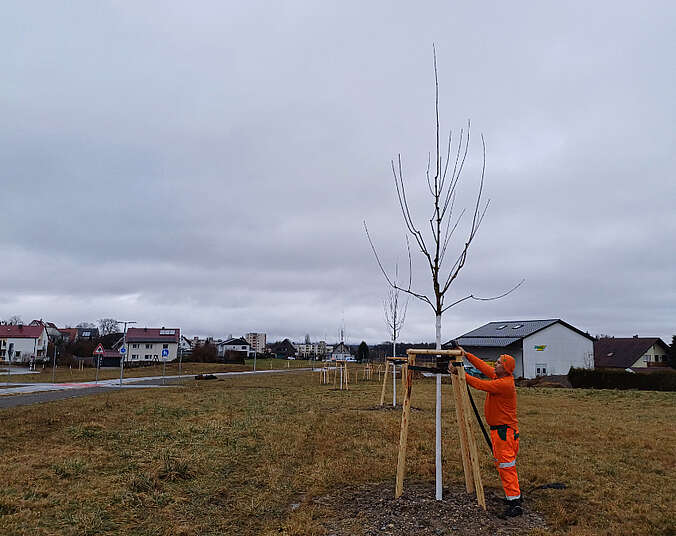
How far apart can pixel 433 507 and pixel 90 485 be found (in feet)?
15.3

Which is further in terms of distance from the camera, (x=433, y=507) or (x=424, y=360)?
(x=424, y=360)

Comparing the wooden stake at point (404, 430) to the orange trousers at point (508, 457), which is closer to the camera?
the orange trousers at point (508, 457)

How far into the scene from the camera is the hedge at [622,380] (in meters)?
28.9

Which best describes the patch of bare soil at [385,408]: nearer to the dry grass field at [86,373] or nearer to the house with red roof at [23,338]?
the dry grass field at [86,373]

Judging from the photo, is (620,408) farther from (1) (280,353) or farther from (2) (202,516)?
(1) (280,353)

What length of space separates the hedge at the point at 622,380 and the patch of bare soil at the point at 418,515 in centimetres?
2804

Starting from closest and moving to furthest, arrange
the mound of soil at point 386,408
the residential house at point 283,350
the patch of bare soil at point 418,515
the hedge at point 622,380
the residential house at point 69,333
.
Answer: the patch of bare soil at point 418,515, the mound of soil at point 386,408, the hedge at point 622,380, the residential house at point 69,333, the residential house at point 283,350

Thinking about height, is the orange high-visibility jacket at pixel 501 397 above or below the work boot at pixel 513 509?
above

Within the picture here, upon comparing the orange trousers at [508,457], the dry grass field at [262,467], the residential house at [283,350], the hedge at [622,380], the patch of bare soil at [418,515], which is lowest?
the residential house at [283,350]

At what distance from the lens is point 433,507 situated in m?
5.88

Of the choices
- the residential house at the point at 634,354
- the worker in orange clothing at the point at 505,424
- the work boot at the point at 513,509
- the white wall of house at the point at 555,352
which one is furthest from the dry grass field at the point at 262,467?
the residential house at the point at 634,354

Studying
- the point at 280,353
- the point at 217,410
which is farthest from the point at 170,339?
the point at 217,410

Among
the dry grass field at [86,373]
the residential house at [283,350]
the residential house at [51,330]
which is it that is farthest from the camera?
the residential house at [283,350]

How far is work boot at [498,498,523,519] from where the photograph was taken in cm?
573
